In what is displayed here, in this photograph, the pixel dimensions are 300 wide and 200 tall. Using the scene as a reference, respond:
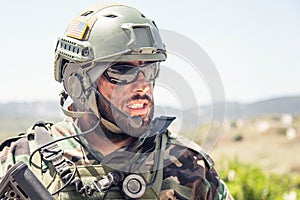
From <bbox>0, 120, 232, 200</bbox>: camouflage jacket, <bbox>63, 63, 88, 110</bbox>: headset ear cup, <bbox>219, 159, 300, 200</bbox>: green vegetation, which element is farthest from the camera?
<bbox>219, 159, 300, 200</bbox>: green vegetation

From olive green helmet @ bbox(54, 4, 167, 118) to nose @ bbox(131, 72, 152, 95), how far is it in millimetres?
115

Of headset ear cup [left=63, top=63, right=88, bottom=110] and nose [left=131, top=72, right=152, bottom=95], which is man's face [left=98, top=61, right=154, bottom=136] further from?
headset ear cup [left=63, top=63, right=88, bottom=110]

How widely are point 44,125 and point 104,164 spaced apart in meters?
0.47

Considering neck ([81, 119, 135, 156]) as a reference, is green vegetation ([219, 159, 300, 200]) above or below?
below

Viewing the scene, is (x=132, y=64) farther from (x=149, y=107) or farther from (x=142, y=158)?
(x=142, y=158)

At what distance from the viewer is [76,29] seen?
4.12 metres

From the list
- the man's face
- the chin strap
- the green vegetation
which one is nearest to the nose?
the man's face

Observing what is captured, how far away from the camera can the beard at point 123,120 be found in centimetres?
385

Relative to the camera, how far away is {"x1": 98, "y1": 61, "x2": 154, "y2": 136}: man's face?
3.83m

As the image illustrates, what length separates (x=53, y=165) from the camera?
3736mm

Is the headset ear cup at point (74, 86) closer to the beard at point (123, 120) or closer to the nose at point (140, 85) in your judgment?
the beard at point (123, 120)

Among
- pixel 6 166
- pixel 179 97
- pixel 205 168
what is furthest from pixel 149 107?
pixel 6 166

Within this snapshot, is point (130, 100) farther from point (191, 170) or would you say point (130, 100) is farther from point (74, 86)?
point (191, 170)

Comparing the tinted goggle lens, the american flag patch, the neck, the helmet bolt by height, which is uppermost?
the american flag patch
